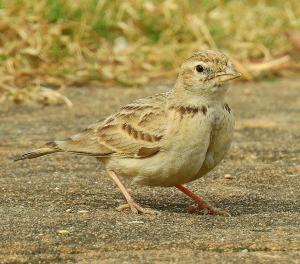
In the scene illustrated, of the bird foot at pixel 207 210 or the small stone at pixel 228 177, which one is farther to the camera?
the small stone at pixel 228 177

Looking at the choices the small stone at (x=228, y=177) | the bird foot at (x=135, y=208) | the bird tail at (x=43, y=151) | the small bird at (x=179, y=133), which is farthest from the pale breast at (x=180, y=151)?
the small stone at (x=228, y=177)

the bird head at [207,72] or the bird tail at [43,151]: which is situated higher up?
the bird head at [207,72]

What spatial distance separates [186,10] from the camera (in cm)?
1338

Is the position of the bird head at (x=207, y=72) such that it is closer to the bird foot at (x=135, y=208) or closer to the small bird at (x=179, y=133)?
the small bird at (x=179, y=133)

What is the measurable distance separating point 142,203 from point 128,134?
51 cm

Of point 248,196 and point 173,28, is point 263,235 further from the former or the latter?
point 173,28

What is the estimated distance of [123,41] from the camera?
1249 centimetres

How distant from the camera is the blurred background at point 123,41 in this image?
1127 centimetres

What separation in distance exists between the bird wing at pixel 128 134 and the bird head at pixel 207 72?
245 millimetres

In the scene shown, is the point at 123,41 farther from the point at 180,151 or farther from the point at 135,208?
the point at 180,151

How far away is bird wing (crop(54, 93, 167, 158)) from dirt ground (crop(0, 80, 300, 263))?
0.36 meters

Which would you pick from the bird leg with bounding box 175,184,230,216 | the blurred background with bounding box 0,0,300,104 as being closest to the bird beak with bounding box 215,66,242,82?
the bird leg with bounding box 175,184,230,216

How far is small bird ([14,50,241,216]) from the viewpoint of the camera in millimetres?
6176

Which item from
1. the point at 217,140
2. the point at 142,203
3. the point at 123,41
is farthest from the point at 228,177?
the point at 123,41
